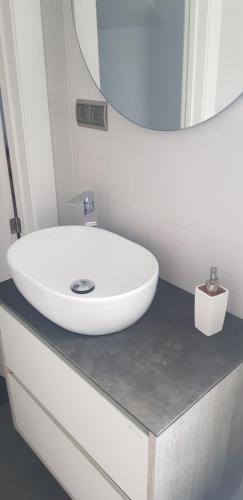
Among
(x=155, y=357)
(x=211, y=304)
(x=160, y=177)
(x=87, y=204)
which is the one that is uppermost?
(x=160, y=177)

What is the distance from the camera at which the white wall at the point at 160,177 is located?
1049 mm

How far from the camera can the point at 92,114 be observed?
136 centimetres

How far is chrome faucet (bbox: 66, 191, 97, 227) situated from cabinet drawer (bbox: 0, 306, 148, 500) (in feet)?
1.29

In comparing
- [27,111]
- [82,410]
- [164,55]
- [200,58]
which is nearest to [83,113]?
[27,111]

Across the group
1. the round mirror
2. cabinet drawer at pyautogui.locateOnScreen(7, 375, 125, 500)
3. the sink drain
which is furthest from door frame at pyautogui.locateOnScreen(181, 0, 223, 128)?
cabinet drawer at pyautogui.locateOnScreen(7, 375, 125, 500)

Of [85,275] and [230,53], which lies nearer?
[230,53]

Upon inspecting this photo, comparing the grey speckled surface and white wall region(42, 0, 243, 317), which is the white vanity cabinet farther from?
white wall region(42, 0, 243, 317)

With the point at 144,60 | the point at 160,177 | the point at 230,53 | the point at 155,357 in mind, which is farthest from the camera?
the point at 160,177

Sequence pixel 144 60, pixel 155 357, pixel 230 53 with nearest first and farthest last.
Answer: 1. pixel 230 53
2. pixel 155 357
3. pixel 144 60

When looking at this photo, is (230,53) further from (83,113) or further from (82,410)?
(82,410)

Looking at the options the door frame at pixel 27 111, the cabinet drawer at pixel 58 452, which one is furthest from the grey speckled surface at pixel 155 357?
the door frame at pixel 27 111

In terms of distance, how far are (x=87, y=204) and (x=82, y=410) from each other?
2.08ft

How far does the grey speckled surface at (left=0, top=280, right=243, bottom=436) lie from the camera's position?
35.4 inches

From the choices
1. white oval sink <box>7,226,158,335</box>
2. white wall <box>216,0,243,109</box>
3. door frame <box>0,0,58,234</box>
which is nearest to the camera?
white wall <box>216,0,243,109</box>
